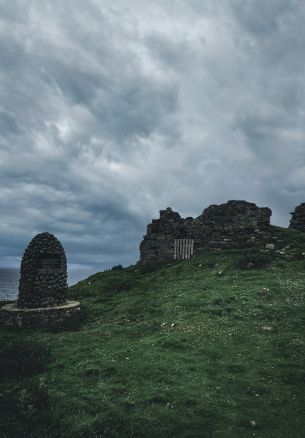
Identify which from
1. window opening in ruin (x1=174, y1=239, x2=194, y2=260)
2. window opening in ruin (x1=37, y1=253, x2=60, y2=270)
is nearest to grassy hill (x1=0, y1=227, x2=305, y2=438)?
window opening in ruin (x1=37, y1=253, x2=60, y2=270)

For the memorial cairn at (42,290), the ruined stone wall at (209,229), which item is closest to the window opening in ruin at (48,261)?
the memorial cairn at (42,290)

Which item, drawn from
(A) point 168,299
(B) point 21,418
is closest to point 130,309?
(A) point 168,299

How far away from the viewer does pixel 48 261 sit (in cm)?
2202

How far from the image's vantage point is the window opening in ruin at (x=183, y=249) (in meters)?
34.2

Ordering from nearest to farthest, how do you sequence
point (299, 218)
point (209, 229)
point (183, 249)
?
1. point (209, 229)
2. point (183, 249)
3. point (299, 218)

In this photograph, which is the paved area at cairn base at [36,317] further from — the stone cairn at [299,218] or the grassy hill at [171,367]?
the stone cairn at [299,218]

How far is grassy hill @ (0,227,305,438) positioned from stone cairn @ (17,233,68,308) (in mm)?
2252

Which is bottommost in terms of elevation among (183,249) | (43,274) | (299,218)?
(43,274)

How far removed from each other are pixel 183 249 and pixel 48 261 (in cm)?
1542

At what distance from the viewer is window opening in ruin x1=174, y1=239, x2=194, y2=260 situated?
112ft

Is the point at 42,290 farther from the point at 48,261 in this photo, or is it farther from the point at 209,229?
the point at 209,229

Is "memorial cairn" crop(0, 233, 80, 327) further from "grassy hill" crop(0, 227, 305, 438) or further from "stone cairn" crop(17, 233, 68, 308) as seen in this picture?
"grassy hill" crop(0, 227, 305, 438)

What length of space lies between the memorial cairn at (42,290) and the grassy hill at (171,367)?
111cm

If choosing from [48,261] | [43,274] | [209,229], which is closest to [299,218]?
[209,229]
